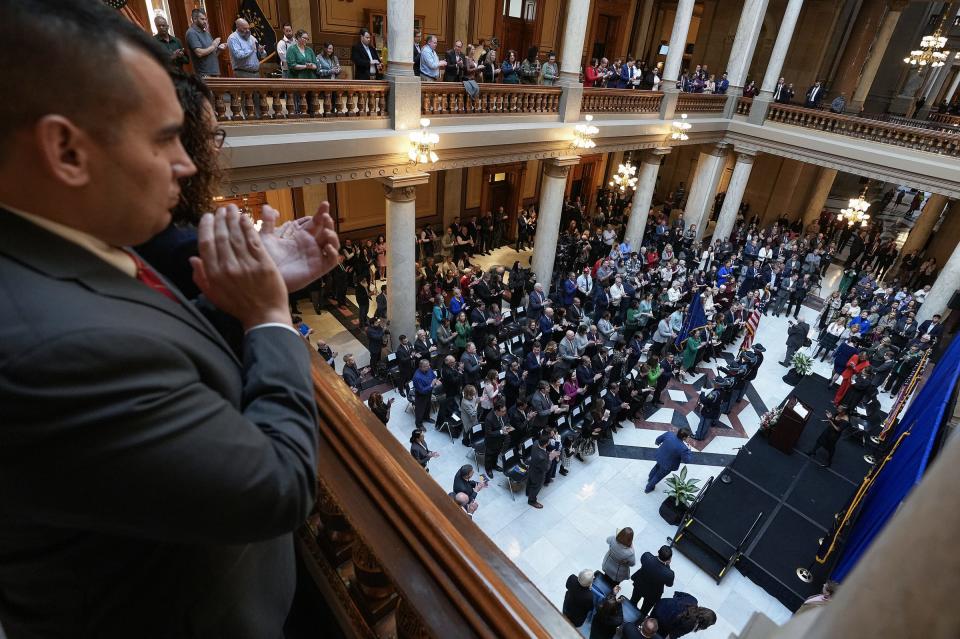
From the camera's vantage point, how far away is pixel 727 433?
9.91m

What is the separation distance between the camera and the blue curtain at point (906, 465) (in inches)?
218

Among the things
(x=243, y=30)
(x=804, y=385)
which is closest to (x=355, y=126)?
(x=243, y=30)

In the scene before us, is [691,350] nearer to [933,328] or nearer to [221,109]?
[933,328]

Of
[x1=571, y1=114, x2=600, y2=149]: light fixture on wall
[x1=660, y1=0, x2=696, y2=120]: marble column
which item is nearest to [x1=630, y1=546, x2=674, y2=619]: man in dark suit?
[x1=571, y1=114, x2=600, y2=149]: light fixture on wall

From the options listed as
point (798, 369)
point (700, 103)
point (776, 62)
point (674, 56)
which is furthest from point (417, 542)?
point (776, 62)

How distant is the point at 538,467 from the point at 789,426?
15.8ft

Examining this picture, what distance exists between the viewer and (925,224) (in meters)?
17.8

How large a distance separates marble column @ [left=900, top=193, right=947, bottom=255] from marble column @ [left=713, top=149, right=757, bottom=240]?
615 centimetres

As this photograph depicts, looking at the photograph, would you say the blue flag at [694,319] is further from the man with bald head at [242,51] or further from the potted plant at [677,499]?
the man with bald head at [242,51]

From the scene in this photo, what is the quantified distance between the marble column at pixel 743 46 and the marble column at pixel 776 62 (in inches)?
23.9

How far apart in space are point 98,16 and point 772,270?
1647cm

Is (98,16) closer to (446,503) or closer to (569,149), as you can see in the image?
(446,503)

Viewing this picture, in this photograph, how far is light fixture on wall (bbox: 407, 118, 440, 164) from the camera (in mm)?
9062

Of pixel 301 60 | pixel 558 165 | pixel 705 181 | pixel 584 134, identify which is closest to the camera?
pixel 301 60
